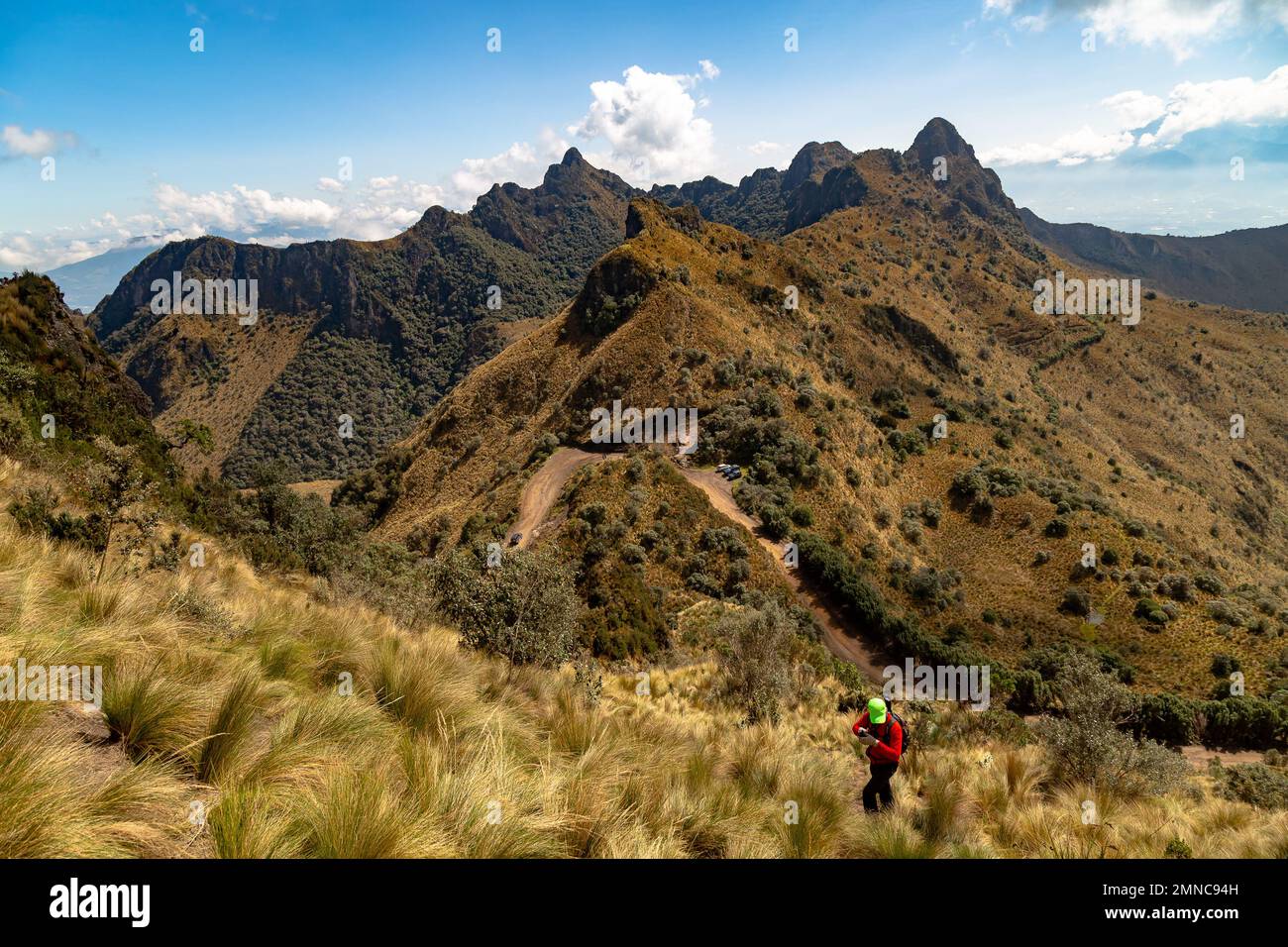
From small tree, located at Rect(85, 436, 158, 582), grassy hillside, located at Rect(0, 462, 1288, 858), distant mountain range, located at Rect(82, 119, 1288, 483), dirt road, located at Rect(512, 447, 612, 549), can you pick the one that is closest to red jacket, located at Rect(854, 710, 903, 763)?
grassy hillside, located at Rect(0, 462, 1288, 858)

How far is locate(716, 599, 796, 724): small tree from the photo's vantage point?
1314cm

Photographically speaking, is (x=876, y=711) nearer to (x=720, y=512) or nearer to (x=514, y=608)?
(x=514, y=608)

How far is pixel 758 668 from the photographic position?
44.9ft

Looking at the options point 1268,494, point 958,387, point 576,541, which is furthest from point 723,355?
point 1268,494

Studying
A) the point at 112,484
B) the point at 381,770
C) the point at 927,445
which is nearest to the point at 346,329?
the point at 927,445

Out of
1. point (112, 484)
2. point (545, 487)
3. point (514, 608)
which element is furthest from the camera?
point (545, 487)

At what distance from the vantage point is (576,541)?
32.8 m

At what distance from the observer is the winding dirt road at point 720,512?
33.5m

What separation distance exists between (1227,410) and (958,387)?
6812cm

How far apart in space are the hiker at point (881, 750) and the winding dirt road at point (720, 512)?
27427mm

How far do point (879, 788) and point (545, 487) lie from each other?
3856 centimetres

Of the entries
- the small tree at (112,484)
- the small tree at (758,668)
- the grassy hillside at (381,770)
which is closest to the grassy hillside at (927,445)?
the small tree at (758,668)
